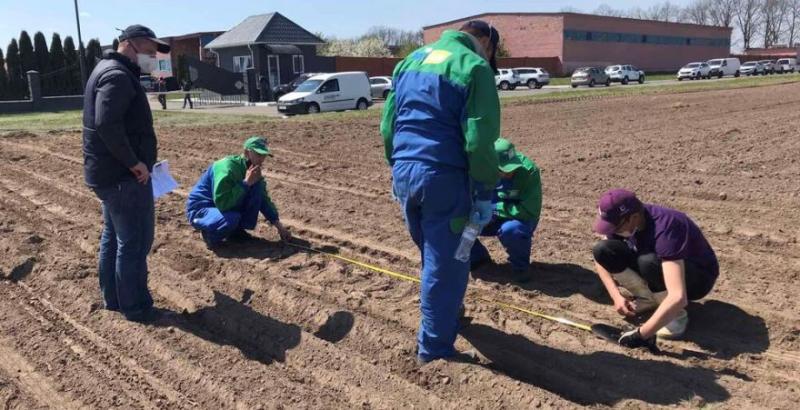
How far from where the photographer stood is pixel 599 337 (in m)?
4.02

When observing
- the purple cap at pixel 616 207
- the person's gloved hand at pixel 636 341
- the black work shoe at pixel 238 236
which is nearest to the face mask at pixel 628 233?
the purple cap at pixel 616 207

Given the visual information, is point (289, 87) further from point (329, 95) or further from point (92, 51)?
point (92, 51)

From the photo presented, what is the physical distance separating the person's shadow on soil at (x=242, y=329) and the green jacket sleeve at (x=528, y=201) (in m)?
1.97

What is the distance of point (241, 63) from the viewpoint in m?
40.7

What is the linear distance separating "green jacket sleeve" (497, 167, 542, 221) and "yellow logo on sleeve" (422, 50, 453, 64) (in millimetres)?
1971

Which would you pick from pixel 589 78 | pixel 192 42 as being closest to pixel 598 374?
pixel 589 78

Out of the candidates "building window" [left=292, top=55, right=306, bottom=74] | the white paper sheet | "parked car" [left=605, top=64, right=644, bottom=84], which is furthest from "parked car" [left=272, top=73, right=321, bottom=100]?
the white paper sheet

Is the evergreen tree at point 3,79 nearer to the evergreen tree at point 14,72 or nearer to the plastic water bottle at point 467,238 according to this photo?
the evergreen tree at point 14,72

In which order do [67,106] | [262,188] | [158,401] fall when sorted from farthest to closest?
[67,106]
[262,188]
[158,401]

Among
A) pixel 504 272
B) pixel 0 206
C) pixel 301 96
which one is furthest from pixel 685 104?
pixel 0 206

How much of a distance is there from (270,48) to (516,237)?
116 feet

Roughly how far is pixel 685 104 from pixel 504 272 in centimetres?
1751

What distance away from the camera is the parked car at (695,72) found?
49219 millimetres

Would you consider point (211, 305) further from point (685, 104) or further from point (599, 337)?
point (685, 104)
